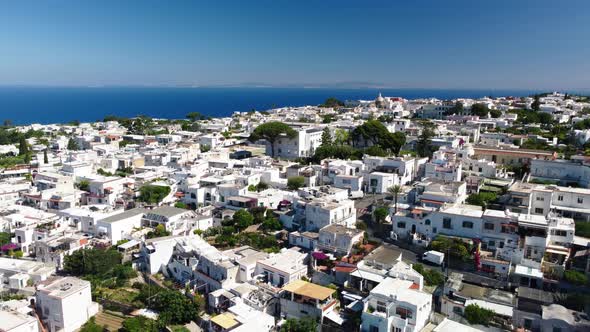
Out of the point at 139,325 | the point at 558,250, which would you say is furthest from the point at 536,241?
the point at 139,325

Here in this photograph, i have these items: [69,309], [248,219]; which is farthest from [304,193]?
[69,309]

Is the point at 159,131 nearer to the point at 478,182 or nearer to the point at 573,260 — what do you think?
the point at 478,182

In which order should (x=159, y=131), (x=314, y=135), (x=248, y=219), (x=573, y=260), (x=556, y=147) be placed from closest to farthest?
(x=573, y=260), (x=248, y=219), (x=556, y=147), (x=314, y=135), (x=159, y=131)

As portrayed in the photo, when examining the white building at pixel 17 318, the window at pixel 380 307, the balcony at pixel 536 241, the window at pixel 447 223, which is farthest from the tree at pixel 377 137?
the white building at pixel 17 318

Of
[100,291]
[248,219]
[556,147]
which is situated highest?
[556,147]

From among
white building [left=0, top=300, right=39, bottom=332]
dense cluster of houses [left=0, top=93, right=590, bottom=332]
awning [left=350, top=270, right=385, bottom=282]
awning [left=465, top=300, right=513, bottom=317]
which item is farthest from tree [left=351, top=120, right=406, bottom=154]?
white building [left=0, top=300, right=39, bottom=332]

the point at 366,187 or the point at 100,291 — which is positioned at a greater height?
the point at 366,187

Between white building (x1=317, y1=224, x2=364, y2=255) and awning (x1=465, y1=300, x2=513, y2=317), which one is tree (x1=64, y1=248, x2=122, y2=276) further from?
awning (x1=465, y1=300, x2=513, y2=317)
